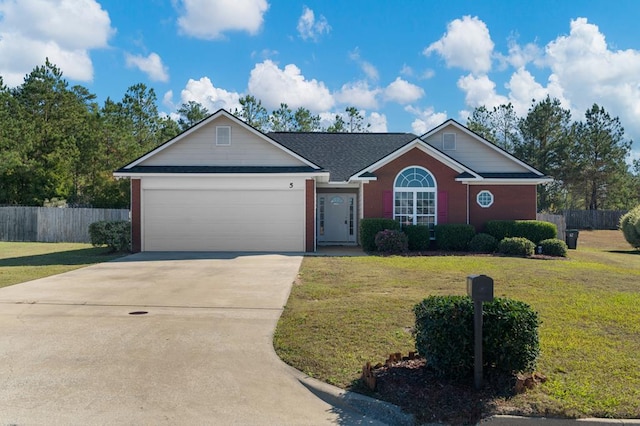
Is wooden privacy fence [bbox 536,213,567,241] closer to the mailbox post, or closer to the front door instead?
the front door

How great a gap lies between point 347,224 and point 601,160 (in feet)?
95.3

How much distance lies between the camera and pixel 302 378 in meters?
5.14

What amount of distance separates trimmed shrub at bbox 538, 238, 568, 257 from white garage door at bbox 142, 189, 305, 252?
9.07 metres

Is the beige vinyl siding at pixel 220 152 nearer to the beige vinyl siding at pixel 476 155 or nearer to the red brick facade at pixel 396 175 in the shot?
the red brick facade at pixel 396 175

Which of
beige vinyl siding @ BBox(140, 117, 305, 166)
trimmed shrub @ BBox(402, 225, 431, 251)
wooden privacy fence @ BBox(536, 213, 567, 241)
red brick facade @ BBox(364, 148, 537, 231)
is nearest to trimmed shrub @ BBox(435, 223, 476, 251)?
trimmed shrub @ BBox(402, 225, 431, 251)

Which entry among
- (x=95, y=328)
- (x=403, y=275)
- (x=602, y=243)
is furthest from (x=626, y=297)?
(x=602, y=243)

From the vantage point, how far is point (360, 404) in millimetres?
4500

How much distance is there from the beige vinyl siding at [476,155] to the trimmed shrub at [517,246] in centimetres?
440

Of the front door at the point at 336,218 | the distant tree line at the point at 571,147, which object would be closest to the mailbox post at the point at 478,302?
the front door at the point at 336,218

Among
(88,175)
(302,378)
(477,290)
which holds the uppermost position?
(88,175)

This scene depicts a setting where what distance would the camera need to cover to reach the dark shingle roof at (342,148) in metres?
21.6

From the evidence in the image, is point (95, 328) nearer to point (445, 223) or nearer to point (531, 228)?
point (445, 223)

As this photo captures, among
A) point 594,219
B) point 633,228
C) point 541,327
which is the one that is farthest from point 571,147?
point 541,327

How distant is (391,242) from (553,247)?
602 cm
